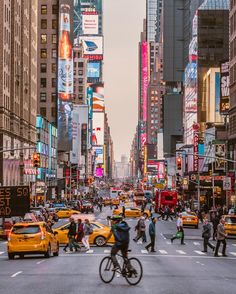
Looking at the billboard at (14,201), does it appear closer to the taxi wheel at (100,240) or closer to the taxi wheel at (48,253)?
the taxi wheel at (100,240)

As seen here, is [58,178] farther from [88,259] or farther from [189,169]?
[88,259]

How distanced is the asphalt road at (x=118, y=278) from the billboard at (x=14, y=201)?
39.7ft

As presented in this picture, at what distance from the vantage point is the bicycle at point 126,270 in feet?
69.3

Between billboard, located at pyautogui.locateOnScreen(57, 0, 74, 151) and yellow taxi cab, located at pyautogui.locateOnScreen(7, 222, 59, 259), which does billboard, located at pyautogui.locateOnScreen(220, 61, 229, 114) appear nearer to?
billboard, located at pyautogui.locateOnScreen(57, 0, 74, 151)

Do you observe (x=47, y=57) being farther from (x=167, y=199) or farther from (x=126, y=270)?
(x=126, y=270)

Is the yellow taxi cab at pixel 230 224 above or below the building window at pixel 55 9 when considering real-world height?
below

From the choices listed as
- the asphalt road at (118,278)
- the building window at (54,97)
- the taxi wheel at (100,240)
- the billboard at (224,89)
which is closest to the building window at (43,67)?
the building window at (54,97)

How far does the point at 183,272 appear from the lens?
26.8 m

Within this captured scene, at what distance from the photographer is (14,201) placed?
53.3 m

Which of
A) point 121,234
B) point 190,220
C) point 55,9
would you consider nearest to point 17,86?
point 190,220

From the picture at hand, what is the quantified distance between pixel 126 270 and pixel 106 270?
596 mm

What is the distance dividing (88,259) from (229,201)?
2605 inches

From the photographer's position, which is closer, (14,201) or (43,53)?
(14,201)

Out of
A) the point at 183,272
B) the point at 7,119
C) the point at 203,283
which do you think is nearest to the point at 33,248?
the point at 183,272
